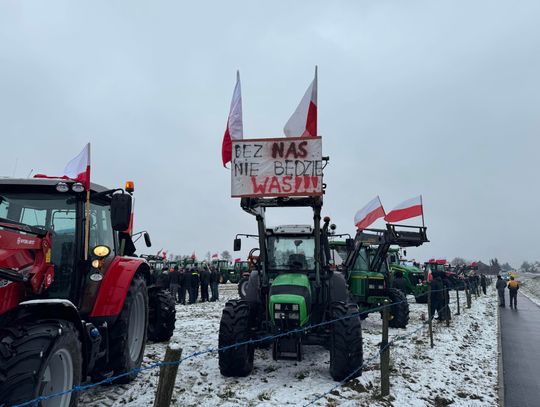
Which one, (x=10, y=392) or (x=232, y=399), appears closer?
(x=10, y=392)

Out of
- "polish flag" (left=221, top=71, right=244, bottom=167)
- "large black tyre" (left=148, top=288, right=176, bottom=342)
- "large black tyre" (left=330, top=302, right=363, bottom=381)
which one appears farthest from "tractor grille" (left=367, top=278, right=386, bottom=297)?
"polish flag" (left=221, top=71, right=244, bottom=167)

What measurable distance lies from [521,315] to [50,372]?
17033mm

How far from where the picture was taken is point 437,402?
5.43 m

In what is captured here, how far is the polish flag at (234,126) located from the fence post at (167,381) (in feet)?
14.8

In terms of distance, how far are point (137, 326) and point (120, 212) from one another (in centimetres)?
227

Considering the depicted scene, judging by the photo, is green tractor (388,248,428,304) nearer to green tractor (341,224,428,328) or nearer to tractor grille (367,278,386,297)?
green tractor (341,224,428,328)

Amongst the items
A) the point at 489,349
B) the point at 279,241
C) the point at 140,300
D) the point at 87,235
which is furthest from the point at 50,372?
the point at 489,349

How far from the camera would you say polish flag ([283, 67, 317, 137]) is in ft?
24.2

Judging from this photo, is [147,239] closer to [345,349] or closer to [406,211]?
[345,349]

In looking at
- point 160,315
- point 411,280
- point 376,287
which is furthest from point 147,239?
point 411,280

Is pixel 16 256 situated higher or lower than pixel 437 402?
higher

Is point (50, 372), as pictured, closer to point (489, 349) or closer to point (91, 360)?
point (91, 360)

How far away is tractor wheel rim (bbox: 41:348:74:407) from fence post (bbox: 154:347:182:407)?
3.32 ft

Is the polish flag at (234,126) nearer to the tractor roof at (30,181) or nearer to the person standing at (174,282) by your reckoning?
the tractor roof at (30,181)
